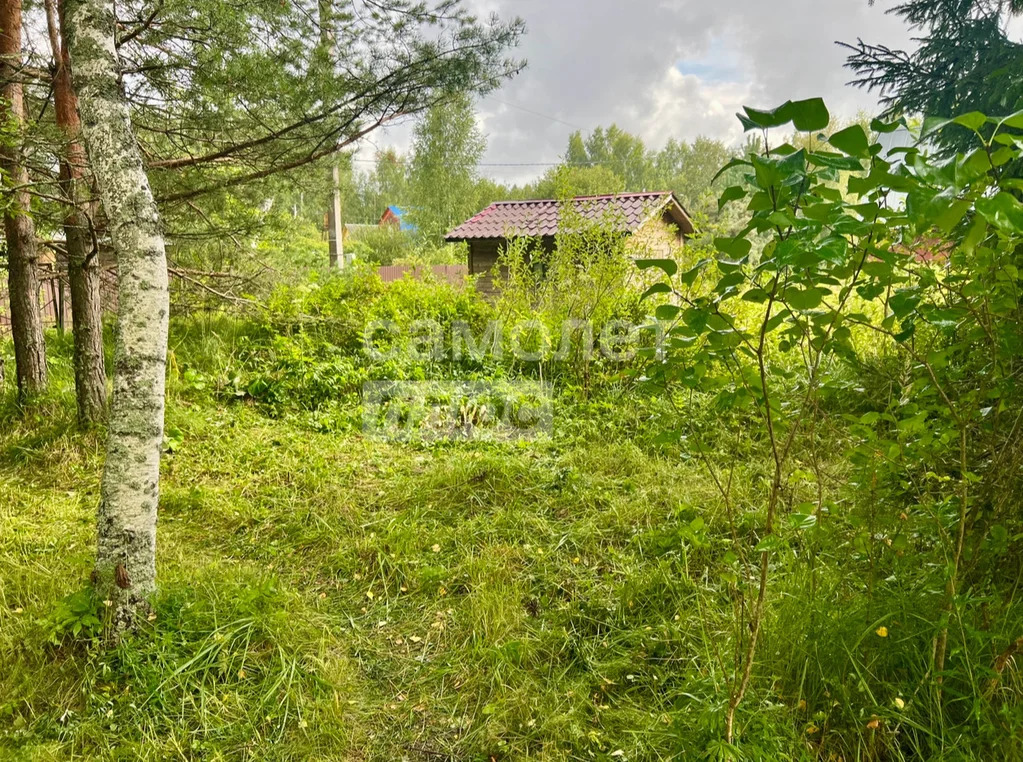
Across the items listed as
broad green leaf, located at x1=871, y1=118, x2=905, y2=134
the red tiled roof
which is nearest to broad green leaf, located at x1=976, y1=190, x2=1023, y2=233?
broad green leaf, located at x1=871, y1=118, x2=905, y2=134

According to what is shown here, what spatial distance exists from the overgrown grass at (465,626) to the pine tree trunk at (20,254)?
0.62 m

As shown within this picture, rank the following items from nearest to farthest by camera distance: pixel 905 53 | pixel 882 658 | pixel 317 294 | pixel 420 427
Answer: pixel 882 658
pixel 905 53
pixel 420 427
pixel 317 294

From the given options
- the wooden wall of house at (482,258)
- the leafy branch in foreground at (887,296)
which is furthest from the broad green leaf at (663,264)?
the wooden wall of house at (482,258)

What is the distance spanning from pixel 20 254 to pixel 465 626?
3.73 metres

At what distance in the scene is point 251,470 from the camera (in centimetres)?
331

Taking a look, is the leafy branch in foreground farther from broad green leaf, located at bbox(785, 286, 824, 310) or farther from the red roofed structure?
the red roofed structure

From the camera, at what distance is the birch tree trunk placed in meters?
1.71

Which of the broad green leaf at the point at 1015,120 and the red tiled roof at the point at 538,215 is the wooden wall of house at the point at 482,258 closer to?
the red tiled roof at the point at 538,215

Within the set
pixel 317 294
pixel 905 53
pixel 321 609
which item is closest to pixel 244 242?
pixel 317 294

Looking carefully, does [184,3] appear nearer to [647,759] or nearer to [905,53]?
[647,759]

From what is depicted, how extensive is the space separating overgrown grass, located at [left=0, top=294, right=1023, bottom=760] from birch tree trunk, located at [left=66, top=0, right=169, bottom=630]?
235 mm

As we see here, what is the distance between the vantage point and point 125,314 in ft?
5.67

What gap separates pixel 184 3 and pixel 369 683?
129 inches

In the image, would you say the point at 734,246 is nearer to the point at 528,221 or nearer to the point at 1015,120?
the point at 1015,120
